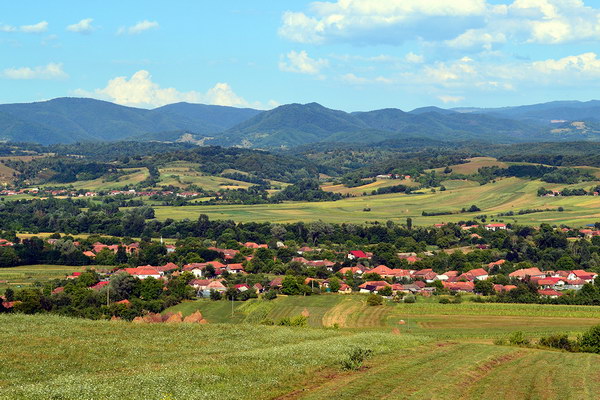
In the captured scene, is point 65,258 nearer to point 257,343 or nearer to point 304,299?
point 304,299

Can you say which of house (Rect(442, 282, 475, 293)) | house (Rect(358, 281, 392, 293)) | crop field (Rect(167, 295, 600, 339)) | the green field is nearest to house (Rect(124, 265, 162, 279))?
crop field (Rect(167, 295, 600, 339))

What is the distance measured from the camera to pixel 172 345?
41.0m

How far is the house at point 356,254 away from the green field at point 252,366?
64792 mm

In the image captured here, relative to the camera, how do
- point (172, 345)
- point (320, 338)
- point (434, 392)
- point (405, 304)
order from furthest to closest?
point (405, 304) < point (320, 338) < point (172, 345) < point (434, 392)

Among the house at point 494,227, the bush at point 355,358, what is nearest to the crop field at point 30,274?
the bush at point 355,358

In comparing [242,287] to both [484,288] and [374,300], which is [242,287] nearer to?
[374,300]

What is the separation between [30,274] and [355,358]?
259 feet

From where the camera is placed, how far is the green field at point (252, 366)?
27.8 m

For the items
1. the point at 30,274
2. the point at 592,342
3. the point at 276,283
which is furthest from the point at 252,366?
the point at 30,274

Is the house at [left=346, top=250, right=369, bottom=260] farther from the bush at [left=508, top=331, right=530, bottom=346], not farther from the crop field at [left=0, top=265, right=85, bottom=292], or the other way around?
the bush at [left=508, top=331, right=530, bottom=346]

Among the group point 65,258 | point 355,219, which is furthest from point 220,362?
point 355,219

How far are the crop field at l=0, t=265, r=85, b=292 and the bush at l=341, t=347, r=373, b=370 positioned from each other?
198 feet

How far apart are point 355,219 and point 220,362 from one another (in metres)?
142

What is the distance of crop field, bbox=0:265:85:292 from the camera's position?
9397 cm
